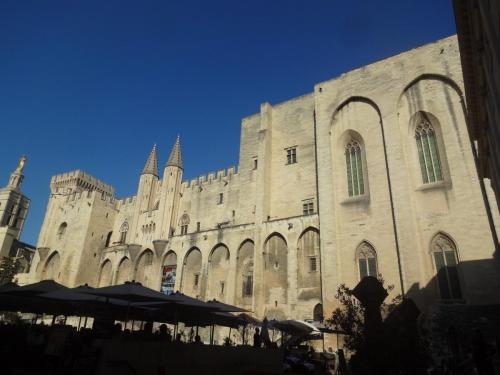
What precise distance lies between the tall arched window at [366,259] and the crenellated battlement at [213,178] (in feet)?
48.3

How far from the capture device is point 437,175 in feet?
61.3

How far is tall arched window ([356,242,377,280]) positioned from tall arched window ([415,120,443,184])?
14.7 ft

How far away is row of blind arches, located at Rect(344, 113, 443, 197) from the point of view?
18969 millimetres

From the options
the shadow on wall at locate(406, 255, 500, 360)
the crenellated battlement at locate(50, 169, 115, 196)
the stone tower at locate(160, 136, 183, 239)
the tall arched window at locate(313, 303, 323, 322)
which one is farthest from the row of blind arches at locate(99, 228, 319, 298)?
the crenellated battlement at locate(50, 169, 115, 196)

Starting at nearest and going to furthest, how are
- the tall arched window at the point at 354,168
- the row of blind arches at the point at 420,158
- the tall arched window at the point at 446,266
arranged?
the tall arched window at the point at 446,266, the row of blind arches at the point at 420,158, the tall arched window at the point at 354,168

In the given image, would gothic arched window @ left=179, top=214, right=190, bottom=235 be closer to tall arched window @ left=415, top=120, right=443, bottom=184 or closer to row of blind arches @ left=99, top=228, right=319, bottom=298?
row of blind arches @ left=99, top=228, right=319, bottom=298

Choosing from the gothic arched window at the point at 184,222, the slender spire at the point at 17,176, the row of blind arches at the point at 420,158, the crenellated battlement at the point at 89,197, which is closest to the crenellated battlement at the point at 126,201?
the crenellated battlement at the point at 89,197

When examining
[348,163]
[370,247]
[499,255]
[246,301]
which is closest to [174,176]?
[246,301]

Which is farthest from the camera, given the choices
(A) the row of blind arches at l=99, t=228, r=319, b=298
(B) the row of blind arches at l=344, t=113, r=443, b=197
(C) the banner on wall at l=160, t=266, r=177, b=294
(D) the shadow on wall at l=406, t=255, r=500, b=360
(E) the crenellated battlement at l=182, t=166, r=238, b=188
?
(E) the crenellated battlement at l=182, t=166, r=238, b=188

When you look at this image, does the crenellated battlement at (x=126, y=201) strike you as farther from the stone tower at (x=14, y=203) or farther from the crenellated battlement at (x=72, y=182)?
the stone tower at (x=14, y=203)

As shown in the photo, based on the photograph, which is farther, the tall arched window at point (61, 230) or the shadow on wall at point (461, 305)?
the tall arched window at point (61, 230)

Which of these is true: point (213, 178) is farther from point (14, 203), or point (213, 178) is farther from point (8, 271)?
point (14, 203)

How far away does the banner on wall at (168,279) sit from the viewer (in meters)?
26.6

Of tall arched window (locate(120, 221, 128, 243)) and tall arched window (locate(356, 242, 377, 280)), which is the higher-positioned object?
tall arched window (locate(120, 221, 128, 243))
